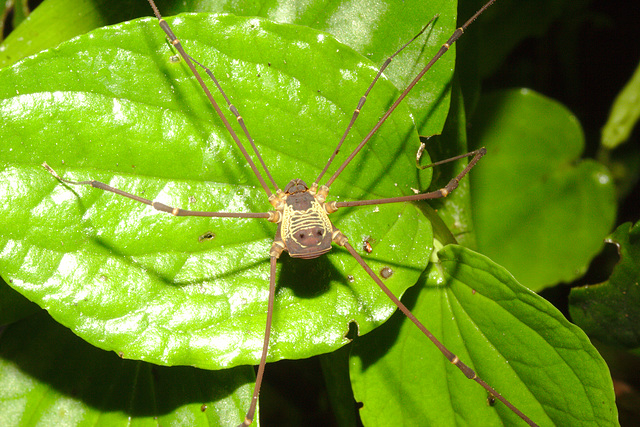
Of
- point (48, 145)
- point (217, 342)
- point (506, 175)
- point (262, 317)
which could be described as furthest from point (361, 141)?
point (506, 175)

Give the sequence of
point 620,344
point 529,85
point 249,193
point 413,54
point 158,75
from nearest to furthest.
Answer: point 158,75 < point 249,193 < point 413,54 < point 620,344 < point 529,85

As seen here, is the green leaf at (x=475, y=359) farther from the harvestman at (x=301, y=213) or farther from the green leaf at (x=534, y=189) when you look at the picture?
the green leaf at (x=534, y=189)

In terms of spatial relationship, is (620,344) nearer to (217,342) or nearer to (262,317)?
(262,317)

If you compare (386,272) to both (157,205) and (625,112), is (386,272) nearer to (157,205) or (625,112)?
(157,205)

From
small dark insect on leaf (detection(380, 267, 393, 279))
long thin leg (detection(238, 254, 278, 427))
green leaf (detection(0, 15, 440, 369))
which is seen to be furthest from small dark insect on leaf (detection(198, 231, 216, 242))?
small dark insect on leaf (detection(380, 267, 393, 279))

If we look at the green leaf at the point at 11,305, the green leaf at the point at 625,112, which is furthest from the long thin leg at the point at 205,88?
the green leaf at the point at 625,112

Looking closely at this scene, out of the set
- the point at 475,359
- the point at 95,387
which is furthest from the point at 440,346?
the point at 95,387
